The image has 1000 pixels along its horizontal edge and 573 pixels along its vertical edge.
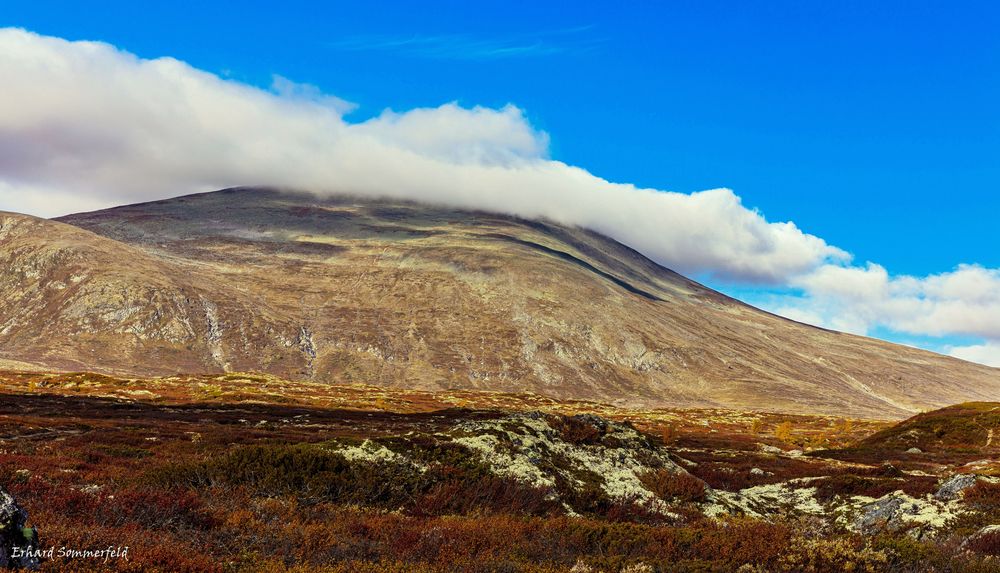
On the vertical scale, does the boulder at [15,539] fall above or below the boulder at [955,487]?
above

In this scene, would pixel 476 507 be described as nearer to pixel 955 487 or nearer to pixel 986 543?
pixel 986 543

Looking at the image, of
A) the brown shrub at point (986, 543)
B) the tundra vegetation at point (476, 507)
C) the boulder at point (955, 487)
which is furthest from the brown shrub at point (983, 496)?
the brown shrub at point (986, 543)

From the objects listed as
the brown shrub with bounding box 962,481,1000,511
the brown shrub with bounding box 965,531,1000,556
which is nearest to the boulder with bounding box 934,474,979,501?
the brown shrub with bounding box 962,481,1000,511


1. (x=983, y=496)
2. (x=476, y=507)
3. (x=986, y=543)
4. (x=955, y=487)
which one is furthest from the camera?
(x=955, y=487)

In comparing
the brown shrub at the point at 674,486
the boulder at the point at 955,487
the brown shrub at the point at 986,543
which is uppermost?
the brown shrub at the point at 986,543

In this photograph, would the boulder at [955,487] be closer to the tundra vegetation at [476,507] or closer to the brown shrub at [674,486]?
the tundra vegetation at [476,507]

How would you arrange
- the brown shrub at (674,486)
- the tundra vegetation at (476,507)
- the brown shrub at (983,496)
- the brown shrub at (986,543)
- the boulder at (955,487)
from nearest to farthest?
the tundra vegetation at (476,507)
the brown shrub at (986,543)
the brown shrub at (983,496)
the brown shrub at (674,486)
the boulder at (955,487)

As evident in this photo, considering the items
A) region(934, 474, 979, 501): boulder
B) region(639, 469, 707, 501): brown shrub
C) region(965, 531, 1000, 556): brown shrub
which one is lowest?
region(639, 469, 707, 501): brown shrub

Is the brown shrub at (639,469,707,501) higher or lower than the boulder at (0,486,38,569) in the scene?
lower

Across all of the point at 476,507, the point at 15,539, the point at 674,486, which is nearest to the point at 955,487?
the point at 674,486

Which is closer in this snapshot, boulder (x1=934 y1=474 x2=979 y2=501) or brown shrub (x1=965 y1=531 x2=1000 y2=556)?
brown shrub (x1=965 y1=531 x2=1000 y2=556)

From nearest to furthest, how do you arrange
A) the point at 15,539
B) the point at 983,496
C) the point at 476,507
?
the point at 15,539, the point at 476,507, the point at 983,496

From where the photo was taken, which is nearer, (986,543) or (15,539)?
(15,539)

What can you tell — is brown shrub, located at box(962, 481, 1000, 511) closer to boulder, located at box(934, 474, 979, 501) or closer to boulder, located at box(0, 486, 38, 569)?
boulder, located at box(934, 474, 979, 501)
